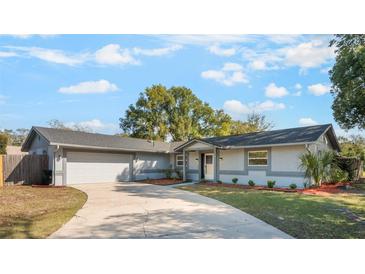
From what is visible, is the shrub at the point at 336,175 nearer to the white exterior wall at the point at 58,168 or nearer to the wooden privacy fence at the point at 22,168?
the white exterior wall at the point at 58,168

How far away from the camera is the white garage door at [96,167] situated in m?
16.3

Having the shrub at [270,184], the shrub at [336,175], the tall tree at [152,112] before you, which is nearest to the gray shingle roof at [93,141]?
the tall tree at [152,112]

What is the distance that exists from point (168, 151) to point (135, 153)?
2751 mm

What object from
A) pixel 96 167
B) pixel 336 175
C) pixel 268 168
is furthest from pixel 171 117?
pixel 336 175

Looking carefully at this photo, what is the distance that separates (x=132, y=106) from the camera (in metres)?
32.1

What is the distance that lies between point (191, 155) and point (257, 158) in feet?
17.6

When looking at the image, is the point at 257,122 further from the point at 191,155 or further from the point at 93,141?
the point at 93,141

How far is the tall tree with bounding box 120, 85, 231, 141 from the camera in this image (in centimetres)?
3128

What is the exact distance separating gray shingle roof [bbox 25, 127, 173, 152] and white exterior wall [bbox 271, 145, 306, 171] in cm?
878

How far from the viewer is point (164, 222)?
6828 millimetres
